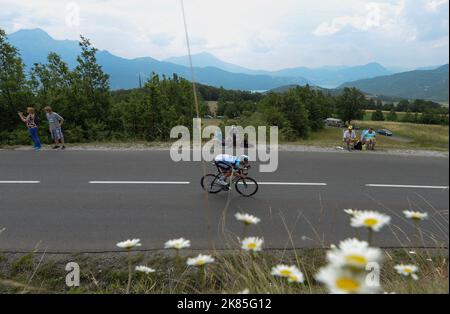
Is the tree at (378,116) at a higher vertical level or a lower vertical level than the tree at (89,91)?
lower

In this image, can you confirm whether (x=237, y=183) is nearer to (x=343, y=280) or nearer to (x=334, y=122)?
(x=343, y=280)

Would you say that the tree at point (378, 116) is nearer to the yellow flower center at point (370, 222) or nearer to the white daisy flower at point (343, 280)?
the yellow flower center at point (370, 222)

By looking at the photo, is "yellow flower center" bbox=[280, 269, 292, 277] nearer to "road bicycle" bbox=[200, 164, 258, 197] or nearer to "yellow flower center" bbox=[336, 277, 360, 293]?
Result: "yellow flower center" bbox=[336, 277, 360, 293]

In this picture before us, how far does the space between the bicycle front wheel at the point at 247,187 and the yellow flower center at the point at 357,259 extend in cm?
641

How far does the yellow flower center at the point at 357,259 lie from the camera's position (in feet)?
2.21

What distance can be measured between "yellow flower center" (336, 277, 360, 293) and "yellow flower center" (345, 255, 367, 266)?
0.13 ft

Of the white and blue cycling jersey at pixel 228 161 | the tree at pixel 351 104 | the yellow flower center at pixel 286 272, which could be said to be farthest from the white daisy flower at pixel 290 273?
the tree at pixel 351 104

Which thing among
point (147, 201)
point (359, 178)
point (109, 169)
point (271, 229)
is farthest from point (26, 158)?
point (359, 178)

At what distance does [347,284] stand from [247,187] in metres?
6.60

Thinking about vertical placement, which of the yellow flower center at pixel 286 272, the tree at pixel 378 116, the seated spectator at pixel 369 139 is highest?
the yellow flower center at pixel 286 272

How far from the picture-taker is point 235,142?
13.0 meters

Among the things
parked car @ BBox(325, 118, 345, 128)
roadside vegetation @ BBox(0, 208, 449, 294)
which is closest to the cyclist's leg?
roadside vegetation @ BBox(0, 208, 449, 294)

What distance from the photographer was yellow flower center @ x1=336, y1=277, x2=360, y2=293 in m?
0.64
